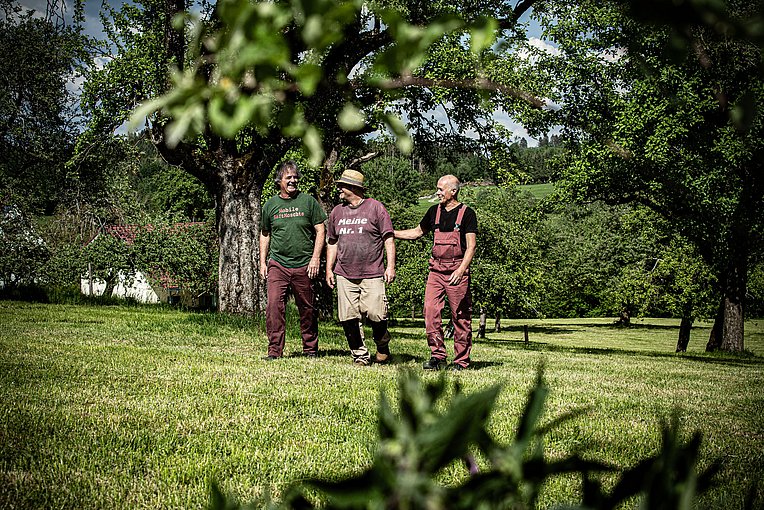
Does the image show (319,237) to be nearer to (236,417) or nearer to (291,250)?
(291,250)

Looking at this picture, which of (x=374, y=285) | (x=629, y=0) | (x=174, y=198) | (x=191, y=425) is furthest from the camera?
(x=174, y=198)

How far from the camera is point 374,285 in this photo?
26.1 ft

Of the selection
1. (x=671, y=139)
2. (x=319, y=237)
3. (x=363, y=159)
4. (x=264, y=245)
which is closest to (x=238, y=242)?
(x=264, y=245)

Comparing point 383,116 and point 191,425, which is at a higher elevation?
point 383,116

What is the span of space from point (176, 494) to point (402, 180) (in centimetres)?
6807

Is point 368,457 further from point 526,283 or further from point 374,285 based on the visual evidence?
point 526,283

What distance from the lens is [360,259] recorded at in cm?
792

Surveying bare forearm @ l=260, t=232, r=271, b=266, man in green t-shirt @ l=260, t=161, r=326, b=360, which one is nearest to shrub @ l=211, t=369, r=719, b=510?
man in green t-shirt @ l=260, t=161, r=326, b=360

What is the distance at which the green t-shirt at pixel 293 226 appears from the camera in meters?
8.31

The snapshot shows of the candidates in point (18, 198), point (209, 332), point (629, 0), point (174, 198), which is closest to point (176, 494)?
point (629, 0)

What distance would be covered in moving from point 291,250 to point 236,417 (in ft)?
13.1

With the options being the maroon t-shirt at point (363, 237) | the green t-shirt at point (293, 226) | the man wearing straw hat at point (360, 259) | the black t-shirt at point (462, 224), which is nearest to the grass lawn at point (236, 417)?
the man wearing straw hat at point (360, 259)

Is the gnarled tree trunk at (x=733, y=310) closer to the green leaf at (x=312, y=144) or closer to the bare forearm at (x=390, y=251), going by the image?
the bare forearm at (x=390, y=251)

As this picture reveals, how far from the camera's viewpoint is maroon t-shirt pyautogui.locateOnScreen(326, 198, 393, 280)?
7.86m
